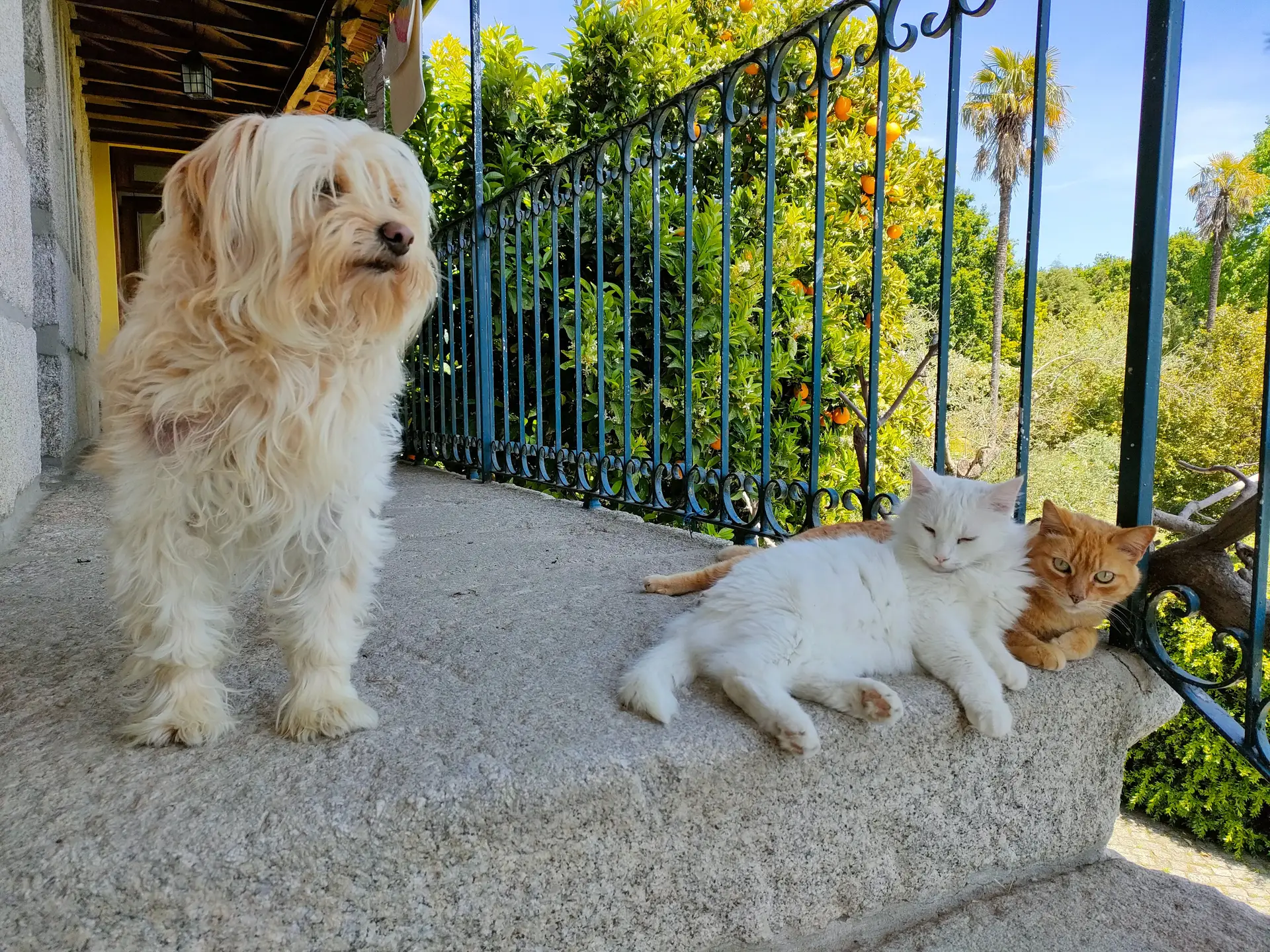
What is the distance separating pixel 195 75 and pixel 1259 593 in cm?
786

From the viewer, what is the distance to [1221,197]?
91.2 ft

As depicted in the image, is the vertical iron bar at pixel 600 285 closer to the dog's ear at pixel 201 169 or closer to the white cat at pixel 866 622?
the white cat at pixel 866 622

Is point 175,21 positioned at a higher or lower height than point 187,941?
higher

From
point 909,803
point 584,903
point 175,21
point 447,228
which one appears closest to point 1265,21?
point 909,803

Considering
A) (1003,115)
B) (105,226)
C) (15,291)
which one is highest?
(1003,115)

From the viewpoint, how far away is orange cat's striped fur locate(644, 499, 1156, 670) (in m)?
1.70

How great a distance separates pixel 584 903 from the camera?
1.23 meters

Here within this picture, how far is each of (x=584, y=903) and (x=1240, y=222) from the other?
37140 millimetres

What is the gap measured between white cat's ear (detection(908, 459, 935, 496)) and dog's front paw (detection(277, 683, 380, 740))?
1382 mm

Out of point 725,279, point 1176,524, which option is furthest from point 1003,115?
point 1176,524

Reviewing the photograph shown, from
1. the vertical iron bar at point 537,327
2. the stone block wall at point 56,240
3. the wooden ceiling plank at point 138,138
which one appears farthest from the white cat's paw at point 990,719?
the wooden ceiling plank at point 138,138

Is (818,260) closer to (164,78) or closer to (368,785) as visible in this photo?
(368,785)

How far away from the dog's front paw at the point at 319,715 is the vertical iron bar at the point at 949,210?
1627 mm

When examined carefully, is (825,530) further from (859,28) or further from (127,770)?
(859,28)
